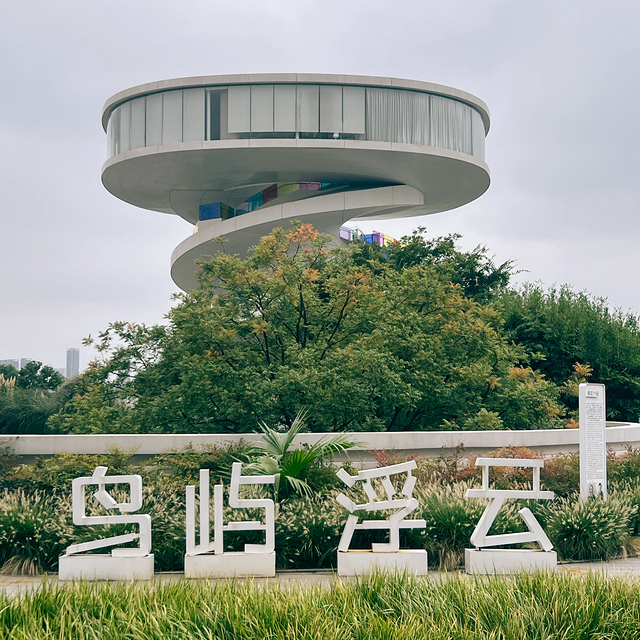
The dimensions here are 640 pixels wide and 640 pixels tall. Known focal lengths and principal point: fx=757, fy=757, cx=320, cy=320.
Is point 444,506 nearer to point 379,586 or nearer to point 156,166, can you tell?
point 379,586

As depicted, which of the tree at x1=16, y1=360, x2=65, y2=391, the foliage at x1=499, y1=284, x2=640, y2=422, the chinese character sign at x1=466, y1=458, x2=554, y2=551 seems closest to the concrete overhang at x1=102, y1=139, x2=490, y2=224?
the foliage at x1=499, y1=284, x2=640, y2=422

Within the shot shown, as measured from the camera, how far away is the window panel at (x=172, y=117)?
33.7m

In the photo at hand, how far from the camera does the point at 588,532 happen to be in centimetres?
1038

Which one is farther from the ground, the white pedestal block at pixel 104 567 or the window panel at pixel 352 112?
Result: the window panel at pixel 352 112

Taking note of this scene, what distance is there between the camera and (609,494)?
12.5m

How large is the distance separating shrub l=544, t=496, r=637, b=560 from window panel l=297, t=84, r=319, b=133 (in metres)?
25.0

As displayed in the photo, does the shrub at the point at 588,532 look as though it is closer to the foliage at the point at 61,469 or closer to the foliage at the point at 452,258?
the foliage at the point at 61,469

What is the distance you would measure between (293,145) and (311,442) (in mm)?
20680

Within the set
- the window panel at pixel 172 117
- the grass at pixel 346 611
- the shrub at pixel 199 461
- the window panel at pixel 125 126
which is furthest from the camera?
the window panel at pixel 125 126

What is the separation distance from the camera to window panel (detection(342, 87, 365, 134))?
33000mm

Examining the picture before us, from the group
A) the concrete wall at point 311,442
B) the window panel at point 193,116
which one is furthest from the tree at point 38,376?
the concrete wall at point 311,442

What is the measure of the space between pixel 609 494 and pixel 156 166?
27851mm

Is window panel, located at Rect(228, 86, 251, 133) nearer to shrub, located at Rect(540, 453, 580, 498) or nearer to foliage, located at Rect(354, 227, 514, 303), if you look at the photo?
foliage, located at Rect(354, 227, 514, 303)

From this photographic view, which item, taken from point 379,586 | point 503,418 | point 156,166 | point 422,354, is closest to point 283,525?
point 379,586
